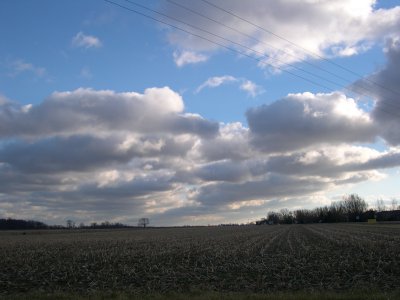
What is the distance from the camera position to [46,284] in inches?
925

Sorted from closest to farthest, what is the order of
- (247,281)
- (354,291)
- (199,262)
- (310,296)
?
1. (310,296)
2. (354,291)
3. (247,281)
4. (199,262)

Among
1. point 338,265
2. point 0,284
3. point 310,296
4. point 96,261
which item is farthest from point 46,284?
point 338,265

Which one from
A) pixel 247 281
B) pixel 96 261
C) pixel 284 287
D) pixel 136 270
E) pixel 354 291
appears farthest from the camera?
pixel 96 261

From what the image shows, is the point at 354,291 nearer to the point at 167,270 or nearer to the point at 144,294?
the point at 144,294

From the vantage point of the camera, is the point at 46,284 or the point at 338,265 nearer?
the point at 46,284

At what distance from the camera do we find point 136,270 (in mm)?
28219

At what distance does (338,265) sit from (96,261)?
59.6 feet

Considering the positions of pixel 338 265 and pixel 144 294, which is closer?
pixel 144 294

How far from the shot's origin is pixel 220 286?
69.4ft

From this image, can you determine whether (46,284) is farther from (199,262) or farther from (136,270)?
(199,262)

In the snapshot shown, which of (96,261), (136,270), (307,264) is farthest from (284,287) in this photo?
(96,261)

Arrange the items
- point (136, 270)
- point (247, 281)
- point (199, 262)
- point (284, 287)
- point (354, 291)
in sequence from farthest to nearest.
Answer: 1. point (199, 262)
2. point (136, 270)
3. point (247, 281)
4. point (284, 287)
5. point (354, 291)

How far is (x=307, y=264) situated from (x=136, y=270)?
10.5m

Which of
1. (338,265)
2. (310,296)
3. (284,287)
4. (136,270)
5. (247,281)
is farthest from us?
(136,270)
